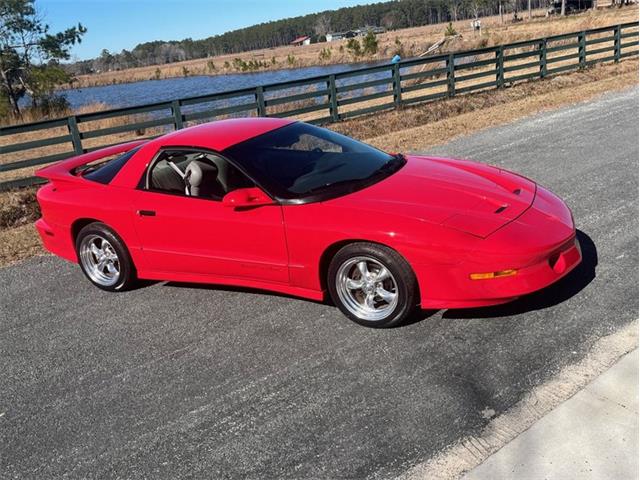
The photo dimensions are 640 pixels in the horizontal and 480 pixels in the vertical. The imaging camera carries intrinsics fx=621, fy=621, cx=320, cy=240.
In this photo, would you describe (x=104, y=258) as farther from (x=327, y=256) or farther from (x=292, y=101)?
(x=292, y=101)

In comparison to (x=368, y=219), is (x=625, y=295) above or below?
below

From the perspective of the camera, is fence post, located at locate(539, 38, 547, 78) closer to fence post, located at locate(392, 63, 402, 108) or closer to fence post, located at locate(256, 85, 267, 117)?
fence post, located at locate(392, 63, 402, 108)

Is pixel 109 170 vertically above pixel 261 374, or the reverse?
pixel 109 170

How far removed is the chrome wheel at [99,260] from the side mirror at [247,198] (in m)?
1.50

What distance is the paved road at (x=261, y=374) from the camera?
10.3 ft

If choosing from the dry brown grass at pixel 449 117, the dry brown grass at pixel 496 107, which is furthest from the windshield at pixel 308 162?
the dry brown grass at pixel 496 107

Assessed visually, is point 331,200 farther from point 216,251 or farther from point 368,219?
point 216,251

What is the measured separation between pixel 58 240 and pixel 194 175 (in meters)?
1.73

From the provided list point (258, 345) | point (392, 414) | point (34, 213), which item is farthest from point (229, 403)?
point (34, 213)

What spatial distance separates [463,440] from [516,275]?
1210 mm

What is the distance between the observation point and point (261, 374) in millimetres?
3881

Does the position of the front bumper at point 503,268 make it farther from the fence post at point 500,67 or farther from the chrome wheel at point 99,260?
the fence post at point 500,67

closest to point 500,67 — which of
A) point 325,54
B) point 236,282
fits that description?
point 236,282

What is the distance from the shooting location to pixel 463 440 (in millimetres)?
Result: 3033
